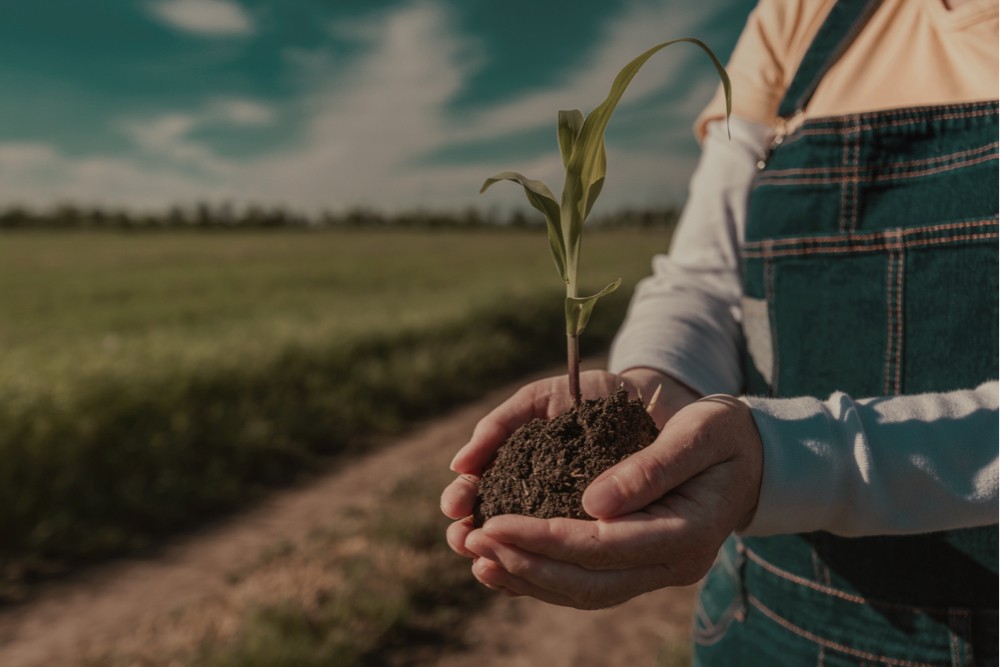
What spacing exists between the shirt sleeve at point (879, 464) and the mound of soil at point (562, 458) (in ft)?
0.63

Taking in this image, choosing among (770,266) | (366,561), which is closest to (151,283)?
(366,561)

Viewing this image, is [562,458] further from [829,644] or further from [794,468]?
[829,644]

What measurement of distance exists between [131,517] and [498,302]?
732 cm

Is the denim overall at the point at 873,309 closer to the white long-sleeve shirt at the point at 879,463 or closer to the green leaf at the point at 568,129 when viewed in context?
the white long-sleeve shirt at the point at 879,463

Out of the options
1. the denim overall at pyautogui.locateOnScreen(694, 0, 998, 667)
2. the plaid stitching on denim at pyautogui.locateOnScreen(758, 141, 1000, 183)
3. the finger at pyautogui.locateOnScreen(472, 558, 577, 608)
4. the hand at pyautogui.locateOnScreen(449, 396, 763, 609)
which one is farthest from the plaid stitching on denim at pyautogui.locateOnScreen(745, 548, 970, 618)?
the plaid stitching on denim at pyautogui.locateOnScreen(758, 141, 1000, 183)

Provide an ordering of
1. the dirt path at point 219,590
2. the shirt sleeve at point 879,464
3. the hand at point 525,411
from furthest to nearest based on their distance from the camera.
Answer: the dirt path at point 219,590 → the hand at point 525,411 → the shirt sleeve at point 879,464

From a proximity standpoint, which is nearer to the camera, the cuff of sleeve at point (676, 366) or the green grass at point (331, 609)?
the cuff of sleeve at point (676, 366)

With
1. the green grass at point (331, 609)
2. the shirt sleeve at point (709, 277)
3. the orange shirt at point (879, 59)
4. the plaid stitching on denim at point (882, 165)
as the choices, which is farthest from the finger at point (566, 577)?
Result: the green grass at point (331, 609)

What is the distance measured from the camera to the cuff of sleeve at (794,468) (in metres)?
1.04

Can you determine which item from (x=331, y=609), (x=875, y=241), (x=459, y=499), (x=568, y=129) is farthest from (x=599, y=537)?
(x=331, y=609)

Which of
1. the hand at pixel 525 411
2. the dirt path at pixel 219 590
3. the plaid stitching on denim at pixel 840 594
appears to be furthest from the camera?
the dirt path at pixel 219 590

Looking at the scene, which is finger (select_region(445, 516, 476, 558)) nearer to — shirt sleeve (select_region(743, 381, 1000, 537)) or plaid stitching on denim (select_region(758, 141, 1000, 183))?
shirt sleeve (select_region(743, 381, 1000, 537))

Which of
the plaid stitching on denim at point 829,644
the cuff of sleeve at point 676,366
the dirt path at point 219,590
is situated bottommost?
the dirt path at point 219,590

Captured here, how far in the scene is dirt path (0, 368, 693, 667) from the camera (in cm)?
334
